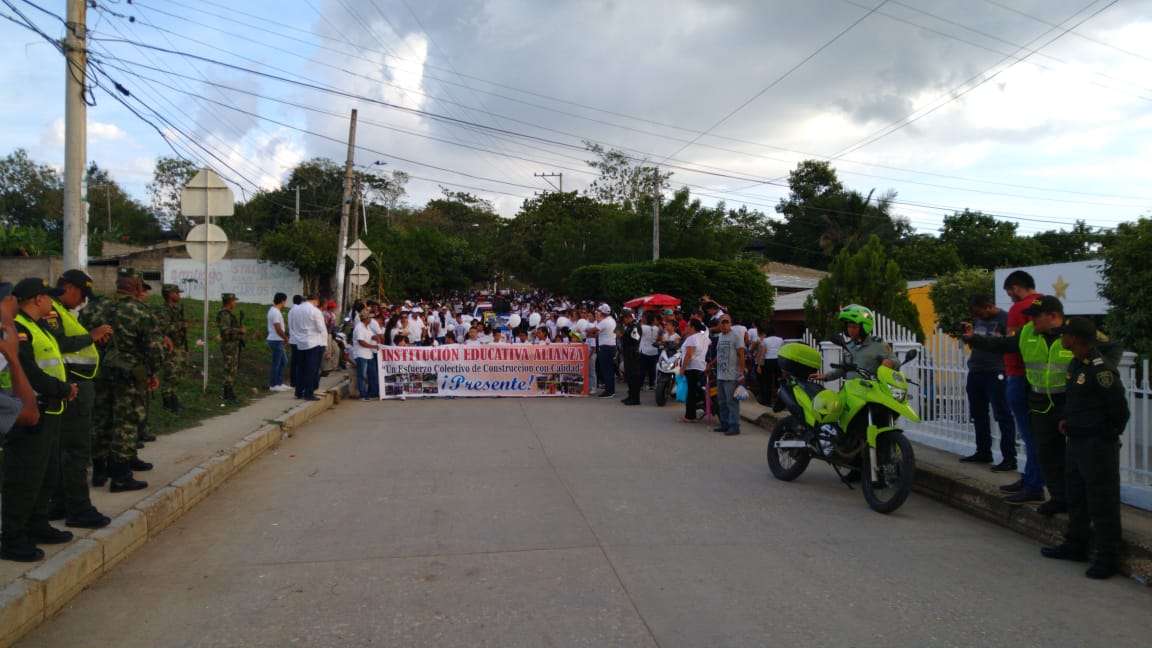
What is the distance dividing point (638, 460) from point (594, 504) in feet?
7.64

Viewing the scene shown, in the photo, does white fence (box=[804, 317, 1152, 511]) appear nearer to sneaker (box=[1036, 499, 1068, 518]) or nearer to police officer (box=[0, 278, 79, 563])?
sneaker (box=[1036, 499, 1068, 518])

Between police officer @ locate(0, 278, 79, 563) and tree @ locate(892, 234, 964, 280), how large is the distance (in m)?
43.8

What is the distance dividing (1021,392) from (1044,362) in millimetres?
1146

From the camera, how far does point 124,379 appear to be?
7.06 meters

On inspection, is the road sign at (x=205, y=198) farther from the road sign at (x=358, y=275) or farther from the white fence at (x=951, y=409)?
the road sign at (x=358, y=275)

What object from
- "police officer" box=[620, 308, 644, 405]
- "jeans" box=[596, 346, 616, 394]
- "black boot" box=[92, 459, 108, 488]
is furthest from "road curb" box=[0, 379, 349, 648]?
"jeans" box=[596, 346, 616, 394]

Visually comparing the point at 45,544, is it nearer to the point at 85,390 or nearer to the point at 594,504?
the point at 85,390

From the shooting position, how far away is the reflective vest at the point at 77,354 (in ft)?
18.9

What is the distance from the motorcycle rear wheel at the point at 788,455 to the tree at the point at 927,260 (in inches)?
1515

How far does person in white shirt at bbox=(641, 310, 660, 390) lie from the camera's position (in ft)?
52.0

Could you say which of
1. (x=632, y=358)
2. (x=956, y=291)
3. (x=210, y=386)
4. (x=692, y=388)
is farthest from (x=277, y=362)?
(x=956, y=291)

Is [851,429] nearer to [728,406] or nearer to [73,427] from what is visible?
[728,406]

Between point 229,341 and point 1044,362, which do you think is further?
point 229,341

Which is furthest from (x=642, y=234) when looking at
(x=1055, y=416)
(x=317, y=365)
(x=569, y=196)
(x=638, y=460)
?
(x=1055, y=416)
